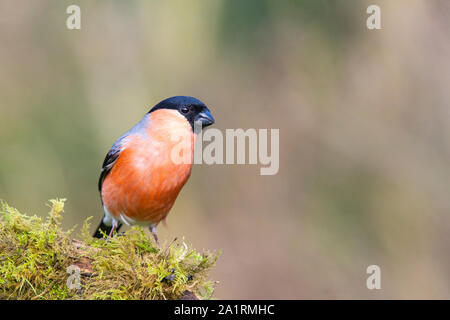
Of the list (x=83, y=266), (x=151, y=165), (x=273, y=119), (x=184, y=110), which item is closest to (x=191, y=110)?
(x=184, y=110)

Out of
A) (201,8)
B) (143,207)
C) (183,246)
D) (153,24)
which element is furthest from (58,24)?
(183,246)

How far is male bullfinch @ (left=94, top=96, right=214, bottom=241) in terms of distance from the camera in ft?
13.4

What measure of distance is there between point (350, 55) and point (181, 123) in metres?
3.35

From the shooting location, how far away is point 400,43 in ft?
21.0

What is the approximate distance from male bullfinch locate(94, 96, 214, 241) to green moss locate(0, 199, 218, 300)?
45.4 inches

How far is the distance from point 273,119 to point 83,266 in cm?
491

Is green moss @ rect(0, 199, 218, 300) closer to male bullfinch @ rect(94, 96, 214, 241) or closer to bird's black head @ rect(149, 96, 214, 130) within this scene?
male bullfinch @ rect(94, 96, 214, 241)

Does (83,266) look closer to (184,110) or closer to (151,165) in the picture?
(151,165)

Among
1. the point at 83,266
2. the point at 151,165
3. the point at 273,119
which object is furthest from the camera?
the point at 273,119

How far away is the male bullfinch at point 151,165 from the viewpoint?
4.08 meters

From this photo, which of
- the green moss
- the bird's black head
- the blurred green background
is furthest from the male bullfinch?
the blurred green background

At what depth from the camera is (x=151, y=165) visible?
4.07 meters

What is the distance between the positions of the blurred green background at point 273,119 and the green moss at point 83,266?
329cm

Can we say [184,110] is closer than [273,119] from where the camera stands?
Yes
